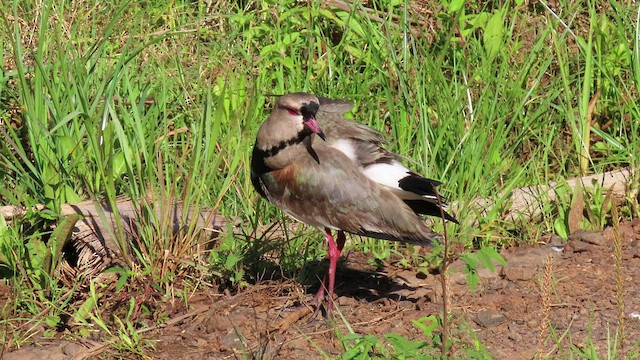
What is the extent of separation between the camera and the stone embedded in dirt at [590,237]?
15.2ft

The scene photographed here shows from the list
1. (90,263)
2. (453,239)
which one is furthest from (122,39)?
→ (453,239)

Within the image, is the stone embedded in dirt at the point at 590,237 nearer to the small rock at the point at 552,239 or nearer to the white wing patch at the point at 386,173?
the small rock at the point at 552,239

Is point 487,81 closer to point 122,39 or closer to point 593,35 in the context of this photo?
point 593,35

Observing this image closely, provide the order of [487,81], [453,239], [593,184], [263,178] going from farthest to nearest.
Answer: [487,81] < [593,184] < [453,239] < [263,178]

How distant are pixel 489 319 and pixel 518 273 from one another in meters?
0.46

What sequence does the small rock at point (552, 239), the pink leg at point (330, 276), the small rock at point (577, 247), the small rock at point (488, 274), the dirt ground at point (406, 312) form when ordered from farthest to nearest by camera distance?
the small rock at point (552, 239) < the small rock at point (577, 247) < the small rock at point (488, 274) < the pink leg at point (330, 276) < the dirt ground at point (406, 312)

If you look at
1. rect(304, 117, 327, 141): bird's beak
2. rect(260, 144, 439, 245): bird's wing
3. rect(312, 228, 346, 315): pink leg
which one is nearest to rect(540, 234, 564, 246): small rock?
rect(260, 144, 439, 245): bird's wing

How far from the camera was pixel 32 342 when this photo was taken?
3.87 m

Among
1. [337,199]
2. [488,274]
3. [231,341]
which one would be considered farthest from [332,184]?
[488,274]

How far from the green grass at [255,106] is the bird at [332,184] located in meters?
0.28

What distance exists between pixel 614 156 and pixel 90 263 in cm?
253

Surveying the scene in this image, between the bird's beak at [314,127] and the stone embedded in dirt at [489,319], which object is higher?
the bird's beak at [314,127]

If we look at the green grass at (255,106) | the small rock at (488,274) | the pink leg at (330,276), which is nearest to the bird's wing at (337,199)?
the pink leg at (330,276)

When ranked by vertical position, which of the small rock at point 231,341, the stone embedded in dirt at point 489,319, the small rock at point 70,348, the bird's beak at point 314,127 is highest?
the bird's beak at point 314,127
